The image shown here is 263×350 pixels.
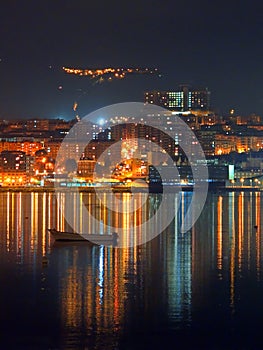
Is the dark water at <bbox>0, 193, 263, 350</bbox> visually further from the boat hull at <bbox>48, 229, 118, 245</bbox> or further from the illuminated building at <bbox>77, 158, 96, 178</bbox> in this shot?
the illuminated building at <bbox>77, 158, 96, 178</bbox>

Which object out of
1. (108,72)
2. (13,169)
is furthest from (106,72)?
(13,169)

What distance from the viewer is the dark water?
957 centimetres

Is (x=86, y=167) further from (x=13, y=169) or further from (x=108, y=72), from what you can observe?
(x=108, y=72)

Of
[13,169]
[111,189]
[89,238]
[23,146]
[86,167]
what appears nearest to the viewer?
[89,238]

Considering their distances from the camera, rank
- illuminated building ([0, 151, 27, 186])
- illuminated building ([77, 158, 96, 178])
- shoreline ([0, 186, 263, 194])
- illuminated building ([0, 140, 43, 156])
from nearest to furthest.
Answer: shoreline ([0, 186, 263, 194]), illuminated building ([0, 151, 27, 186]), illuminated building ([77, 158, 96, 178]), illuminated building ([0, 140, 43, 156])

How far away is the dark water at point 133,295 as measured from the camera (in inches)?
377

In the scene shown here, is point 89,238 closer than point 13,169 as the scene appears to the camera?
Yes

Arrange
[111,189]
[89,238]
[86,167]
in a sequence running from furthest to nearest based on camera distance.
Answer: [86,167] < [111,189] < [89,238]

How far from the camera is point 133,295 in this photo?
11.8 m

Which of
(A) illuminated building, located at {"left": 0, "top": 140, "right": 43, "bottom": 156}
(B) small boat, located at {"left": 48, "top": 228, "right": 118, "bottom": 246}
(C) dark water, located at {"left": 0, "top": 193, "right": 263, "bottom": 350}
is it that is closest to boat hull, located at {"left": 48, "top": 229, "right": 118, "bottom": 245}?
(B) small boat, located at {"left": 48, "top": 228, "right": 118, "bottom": 246}

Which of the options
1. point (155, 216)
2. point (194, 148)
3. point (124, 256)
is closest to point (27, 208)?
point (155, 216)

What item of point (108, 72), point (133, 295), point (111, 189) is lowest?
point (133, 295)

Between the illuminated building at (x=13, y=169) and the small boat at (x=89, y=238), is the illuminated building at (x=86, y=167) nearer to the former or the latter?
the illuminated building at (x=13, y=169)

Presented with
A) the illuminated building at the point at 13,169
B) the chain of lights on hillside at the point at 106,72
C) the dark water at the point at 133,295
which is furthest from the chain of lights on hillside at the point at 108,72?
the dark water at the point at 133,295
